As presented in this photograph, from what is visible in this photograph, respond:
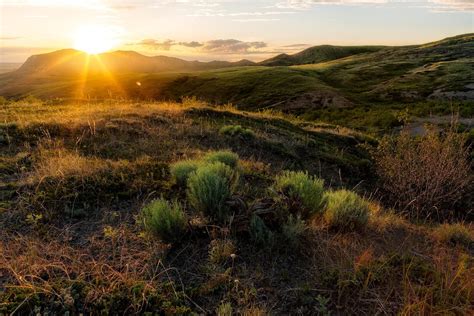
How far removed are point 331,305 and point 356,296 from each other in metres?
0.31

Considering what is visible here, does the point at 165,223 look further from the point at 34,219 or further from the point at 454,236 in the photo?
the point at 454,236

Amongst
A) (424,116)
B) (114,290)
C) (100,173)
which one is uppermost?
(100,173)

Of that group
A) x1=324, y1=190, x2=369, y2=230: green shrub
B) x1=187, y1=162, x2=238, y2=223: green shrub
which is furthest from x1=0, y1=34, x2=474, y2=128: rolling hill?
x1=187, y1=162, x2=238, y2=223: green shrub

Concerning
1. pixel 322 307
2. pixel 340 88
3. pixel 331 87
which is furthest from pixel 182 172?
pixel 340 88

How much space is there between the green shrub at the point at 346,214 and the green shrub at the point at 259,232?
1153mm

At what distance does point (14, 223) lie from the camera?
496 cm

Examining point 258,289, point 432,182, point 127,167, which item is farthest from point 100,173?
point 432,182

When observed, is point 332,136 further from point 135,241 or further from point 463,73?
A: point 463,73

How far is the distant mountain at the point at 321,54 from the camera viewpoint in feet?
422

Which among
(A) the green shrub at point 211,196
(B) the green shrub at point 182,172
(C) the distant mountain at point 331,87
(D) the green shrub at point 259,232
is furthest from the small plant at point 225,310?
(C) the distant mountain at point 331,87

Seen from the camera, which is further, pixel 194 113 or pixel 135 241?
pixel 194 113

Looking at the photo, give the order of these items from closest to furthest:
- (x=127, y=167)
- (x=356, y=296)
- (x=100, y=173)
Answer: (x=356, y=296) → (x=100, y=173) → (x=127, y=167)

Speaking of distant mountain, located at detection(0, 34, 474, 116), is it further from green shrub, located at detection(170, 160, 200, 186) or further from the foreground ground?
the foreground ground

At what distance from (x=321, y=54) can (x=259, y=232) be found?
136 metres
